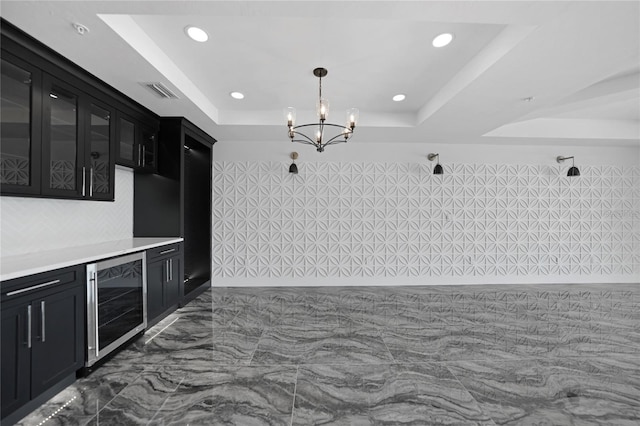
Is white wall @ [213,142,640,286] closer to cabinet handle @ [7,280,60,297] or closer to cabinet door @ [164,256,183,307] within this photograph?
cabinet door @ [164,256,183,307]

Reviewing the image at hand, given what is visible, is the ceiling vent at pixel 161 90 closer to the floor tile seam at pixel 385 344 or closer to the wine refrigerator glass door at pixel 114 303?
the wine refrigerator glass door at pixel 114 303

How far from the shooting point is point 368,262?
575cm

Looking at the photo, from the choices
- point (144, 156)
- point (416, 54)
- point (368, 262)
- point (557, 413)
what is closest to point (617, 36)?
point (416, 54)

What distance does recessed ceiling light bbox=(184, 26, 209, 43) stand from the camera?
2.58m

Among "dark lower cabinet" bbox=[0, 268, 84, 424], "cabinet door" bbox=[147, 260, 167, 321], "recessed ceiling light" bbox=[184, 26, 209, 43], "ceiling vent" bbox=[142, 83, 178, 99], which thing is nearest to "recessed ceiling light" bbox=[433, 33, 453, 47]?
"recessed ceiling light" bbox=[184, 26, 209, 43]

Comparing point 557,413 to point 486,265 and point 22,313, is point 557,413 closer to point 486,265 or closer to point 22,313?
point 22,313

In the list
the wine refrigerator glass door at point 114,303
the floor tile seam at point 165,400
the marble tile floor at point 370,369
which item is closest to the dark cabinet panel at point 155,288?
the wine refrigerator glass door at point 114,303

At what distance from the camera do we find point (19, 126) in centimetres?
227

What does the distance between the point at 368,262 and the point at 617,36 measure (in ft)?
14.0

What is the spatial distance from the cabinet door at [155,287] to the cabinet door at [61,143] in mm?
1017

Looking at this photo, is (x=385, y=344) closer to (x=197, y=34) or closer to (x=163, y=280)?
(x=163, y=280)

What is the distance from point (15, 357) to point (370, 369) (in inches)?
91.3

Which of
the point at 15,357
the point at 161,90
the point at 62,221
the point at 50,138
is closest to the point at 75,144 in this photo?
the point at 50,138

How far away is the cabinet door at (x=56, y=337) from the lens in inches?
78.0
